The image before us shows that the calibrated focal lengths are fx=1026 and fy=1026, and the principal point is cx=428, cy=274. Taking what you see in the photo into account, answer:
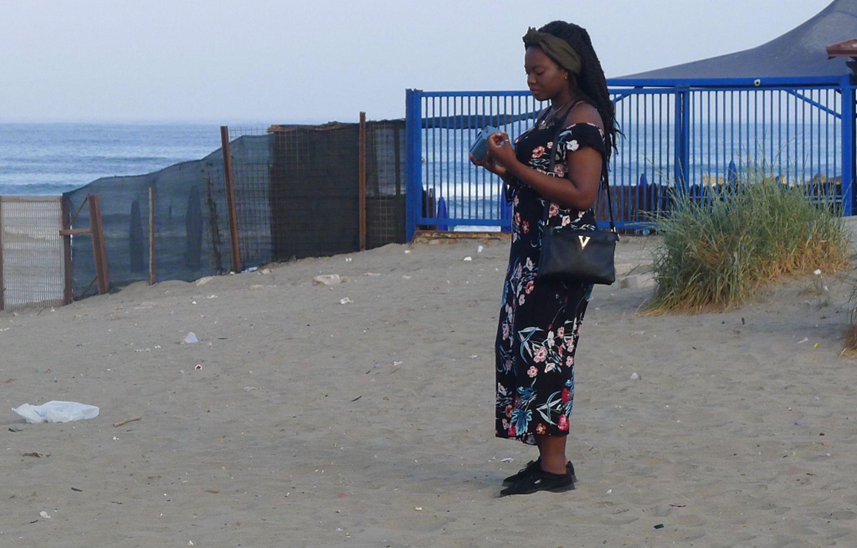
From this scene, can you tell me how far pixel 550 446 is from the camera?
3.95 m

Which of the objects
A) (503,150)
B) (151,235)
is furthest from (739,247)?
(151,235)

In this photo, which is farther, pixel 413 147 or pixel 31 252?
pixel 413 147

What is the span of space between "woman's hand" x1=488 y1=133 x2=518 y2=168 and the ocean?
35.9 m

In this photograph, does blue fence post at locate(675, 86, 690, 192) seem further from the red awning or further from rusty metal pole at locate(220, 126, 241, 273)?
rusty metal pole at locate(220, 126, 241, 273)

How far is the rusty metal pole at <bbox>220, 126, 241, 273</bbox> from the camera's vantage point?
1314 cm

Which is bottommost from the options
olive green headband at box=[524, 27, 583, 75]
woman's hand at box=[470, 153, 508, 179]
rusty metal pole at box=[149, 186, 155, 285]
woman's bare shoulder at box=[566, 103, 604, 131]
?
rusty metal pole at box=[149, 186, 155, 285]

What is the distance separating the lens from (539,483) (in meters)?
4.00

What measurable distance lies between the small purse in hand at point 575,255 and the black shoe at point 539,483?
82 centimetres

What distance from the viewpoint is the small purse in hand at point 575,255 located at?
143 inches

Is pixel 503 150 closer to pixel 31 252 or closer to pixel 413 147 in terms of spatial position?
pixel 413 147

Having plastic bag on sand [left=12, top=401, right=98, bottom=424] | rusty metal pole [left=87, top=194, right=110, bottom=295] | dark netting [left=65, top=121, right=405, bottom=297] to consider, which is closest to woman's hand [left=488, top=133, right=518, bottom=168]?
plastic bag on sand [left=12, top=401, right=98, bottom=424]

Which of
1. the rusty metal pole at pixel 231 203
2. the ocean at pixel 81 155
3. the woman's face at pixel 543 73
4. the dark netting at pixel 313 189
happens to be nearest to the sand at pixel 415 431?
the woman's face at pixel 543 73

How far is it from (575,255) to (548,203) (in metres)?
0.22

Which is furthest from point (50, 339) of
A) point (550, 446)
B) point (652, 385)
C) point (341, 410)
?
point (550, 446)
